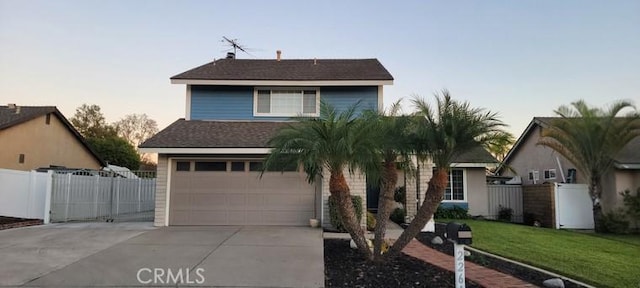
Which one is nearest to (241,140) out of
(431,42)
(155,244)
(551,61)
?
(155,244)

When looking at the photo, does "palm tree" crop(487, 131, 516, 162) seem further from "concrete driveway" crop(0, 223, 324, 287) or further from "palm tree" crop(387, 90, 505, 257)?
"concrete driveway" crop(0, 223, 324, 287)

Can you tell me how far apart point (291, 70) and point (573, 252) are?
11377 millimetres

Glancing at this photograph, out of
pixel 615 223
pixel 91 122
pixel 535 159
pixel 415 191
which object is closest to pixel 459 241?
pixel 415 191

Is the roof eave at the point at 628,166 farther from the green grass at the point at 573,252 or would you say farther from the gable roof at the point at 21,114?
the gable roof at the point at 21,114

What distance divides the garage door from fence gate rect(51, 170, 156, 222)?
12.0 feet

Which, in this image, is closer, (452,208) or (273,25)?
(273,25)

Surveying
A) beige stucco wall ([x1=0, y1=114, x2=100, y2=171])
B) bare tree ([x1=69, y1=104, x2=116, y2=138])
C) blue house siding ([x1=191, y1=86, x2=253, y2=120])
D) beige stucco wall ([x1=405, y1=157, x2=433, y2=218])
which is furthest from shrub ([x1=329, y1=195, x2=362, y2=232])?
bare tree ([x1=69, y1=104, x2=116, y2=138])

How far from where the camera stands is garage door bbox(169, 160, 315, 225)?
43.8 feet

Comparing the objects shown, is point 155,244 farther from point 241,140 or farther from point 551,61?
point 551,61

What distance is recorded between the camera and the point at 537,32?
585 inches

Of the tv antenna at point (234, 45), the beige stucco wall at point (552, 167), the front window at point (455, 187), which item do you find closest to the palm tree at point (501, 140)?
the front window at point (455, 187)

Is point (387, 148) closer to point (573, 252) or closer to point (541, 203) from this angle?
point (573, 252)

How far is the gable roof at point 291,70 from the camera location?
15305 mm

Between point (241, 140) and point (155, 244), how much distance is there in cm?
447
